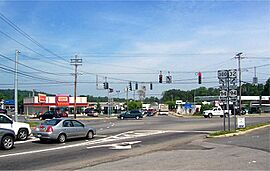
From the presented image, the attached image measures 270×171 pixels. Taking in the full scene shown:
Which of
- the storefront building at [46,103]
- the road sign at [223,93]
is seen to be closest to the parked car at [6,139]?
the road sign at [223,93]

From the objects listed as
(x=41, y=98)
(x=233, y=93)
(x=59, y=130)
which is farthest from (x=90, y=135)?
(x=41, y=98)

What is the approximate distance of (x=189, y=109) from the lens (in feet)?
328

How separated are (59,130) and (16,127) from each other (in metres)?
2.96

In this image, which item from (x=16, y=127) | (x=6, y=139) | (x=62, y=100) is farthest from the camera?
(x=62, y=100)

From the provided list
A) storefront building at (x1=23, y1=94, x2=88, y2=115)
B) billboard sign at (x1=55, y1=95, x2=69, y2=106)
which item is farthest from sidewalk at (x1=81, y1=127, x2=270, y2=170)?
billboard sign at (x1=55, y1=95, x2=69, y2=106)

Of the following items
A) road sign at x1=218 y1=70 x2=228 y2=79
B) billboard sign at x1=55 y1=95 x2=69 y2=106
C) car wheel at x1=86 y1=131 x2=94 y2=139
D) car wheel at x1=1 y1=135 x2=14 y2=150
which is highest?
road sign at x1=218 y1=70 x2=228 y2=79

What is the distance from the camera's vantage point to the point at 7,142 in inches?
614

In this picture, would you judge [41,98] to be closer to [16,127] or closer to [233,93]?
[16,127]

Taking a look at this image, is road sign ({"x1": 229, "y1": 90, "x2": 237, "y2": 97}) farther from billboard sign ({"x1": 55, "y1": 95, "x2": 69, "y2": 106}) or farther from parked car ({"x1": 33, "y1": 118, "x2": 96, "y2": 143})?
billboard sign ({"x1": 55, "y1": 95, "x2": 69, "y2": 106})

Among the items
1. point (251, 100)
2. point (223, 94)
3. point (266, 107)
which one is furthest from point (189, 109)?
point (223, 94)

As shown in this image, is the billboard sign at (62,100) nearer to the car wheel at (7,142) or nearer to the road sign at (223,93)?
the road sign at (223,93)

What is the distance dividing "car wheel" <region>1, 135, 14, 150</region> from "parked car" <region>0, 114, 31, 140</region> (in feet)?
10.4

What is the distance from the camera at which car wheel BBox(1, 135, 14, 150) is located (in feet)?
50.5

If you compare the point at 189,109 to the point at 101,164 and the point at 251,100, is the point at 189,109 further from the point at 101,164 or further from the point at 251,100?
the point at 101,164
